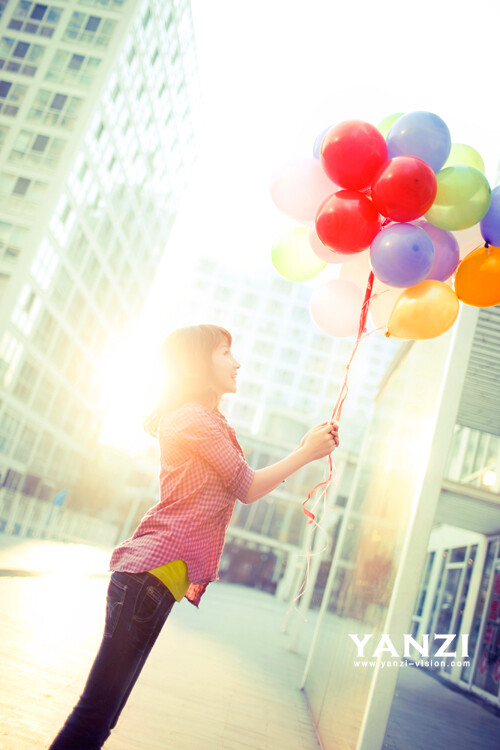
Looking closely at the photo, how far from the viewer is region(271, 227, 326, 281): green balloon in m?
3.41

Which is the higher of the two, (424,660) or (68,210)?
(68,210)

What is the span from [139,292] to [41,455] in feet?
58.4

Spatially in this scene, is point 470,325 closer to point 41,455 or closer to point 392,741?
point 392,741

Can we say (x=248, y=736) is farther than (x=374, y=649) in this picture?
Yes

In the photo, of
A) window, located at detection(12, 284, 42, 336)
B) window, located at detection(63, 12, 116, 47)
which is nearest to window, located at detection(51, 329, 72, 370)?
window, located at detection(12, 284, 42, 336)

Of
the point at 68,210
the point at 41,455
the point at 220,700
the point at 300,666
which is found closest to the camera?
the point at 220,700

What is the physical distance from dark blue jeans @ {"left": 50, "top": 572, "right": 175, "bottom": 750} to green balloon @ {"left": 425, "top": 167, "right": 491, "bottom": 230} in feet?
6.51

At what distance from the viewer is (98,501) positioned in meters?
47.8

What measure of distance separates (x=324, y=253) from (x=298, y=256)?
0.25m

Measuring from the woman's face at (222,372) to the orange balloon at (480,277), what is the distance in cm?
123

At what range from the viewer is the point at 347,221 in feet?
9.04

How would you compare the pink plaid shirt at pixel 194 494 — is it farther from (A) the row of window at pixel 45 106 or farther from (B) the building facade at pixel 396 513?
(A) the row of window at pixel 45 106

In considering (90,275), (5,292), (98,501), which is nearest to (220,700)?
(5,292)

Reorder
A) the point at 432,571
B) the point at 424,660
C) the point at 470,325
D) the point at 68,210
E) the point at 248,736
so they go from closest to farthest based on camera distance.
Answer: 1. the point at 470,325
2. the point at 248,736
3. the point at 424,660
4. the point at 432,571
5. the point at 68,210
